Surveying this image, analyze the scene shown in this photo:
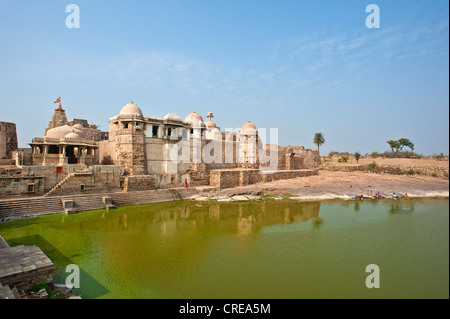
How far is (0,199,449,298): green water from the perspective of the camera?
5.95 meters

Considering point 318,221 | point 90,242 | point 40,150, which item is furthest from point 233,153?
point 90,242

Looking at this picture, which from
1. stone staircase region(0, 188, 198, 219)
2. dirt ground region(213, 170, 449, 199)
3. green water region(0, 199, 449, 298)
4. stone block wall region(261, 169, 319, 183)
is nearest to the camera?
green water region(0, 199, 449, 298)

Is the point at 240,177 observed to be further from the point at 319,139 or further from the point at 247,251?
the point at 319,139

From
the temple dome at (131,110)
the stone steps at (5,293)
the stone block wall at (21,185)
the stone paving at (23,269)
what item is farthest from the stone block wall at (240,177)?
the stone steps at (5,293)

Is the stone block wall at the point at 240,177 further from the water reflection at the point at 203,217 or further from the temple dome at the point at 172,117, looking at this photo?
the temple dome at the point at 172,117

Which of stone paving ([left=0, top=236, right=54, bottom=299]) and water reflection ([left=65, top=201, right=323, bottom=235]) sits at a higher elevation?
stone paving ([left=0, top=236, right=54, bottom=299])

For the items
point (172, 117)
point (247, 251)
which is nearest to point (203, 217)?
point (247, 251)

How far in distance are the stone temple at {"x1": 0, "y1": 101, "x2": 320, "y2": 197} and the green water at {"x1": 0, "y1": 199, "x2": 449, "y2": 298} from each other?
10.3 feet

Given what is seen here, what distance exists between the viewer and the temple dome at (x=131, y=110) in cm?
1892

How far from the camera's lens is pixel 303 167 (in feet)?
107

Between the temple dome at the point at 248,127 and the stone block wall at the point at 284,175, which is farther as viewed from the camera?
the temple dome at the point at 248,127

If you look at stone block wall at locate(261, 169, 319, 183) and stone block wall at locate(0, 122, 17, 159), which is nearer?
stone block wall at locate(0, 122, 17, 159)

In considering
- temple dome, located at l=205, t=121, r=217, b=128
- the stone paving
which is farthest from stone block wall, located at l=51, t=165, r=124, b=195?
temple dome, located at l=205, t=121, r=217, b=128

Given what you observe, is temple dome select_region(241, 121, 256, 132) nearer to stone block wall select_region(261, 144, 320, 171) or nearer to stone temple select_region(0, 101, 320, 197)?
stone temple select_region(0, 101, 320, 197)
